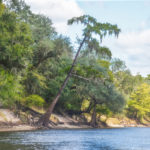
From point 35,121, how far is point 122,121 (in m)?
32.7

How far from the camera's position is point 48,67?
3794 cm

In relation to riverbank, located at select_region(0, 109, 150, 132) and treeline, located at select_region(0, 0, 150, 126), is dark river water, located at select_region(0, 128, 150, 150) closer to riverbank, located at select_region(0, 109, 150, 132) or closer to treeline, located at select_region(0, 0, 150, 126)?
treeline, located at select_region(0, 0, 150, 126)

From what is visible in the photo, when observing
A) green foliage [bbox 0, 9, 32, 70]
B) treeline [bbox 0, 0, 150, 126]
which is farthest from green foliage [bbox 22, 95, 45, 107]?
green foliage [bbox 0, 9, 32, 70]

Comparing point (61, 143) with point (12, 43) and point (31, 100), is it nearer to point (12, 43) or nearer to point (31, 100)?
point (12, 43)

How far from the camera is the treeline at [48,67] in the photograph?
811 inches

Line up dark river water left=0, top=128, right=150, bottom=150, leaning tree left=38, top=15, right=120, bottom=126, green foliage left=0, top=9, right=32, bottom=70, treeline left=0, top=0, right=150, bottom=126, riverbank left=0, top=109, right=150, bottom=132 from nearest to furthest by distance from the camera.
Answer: dark river water left=0, top=128, right=150, bottom=150 → green foliage left=0, top=9, right=32, bottom=70 → treeline left=0, top=0, right=150, bottom=126 → riverbank left=0, top=109, right=150, bottom=132 → leaning tree left=38, top=15, right=120, bottom=126

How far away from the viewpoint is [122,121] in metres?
60.3

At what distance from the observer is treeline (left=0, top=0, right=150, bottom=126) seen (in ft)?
67.6

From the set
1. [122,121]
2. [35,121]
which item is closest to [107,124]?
[122,121]

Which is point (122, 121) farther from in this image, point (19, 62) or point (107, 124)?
point (19, 62)

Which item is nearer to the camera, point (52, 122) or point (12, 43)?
point (12, 43)

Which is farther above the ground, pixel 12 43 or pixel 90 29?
pixel 90 29

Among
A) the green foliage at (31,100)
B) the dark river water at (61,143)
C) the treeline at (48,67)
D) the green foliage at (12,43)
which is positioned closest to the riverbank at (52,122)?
the treeline at (48,67)

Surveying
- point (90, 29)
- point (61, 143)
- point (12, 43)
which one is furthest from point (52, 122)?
point (61, 143)
